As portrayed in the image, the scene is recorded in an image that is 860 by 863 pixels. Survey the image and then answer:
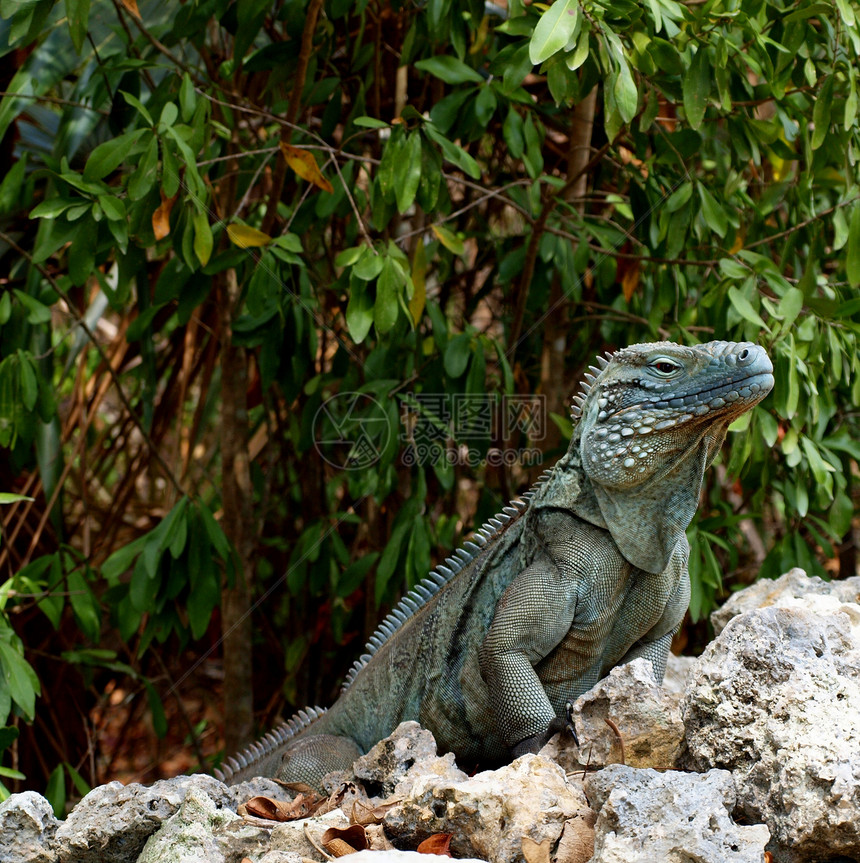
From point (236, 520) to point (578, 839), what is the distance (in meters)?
3.03

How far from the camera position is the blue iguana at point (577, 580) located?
2670mm

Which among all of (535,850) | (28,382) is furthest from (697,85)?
(28,382)

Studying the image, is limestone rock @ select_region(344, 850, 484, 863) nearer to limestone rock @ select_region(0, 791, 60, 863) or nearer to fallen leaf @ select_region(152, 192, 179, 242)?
limestone rock @ select_region(0, 791, 60, 863)

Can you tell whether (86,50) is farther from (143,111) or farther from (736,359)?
(736,359)

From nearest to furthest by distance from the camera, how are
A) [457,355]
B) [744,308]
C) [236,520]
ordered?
[744,308]
[457,355]
[236,520]

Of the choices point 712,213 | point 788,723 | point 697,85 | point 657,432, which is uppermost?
point 697,85

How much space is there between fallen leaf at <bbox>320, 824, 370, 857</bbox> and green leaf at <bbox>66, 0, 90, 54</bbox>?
93.2 inches

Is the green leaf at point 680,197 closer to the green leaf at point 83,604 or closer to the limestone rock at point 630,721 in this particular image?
the limestone rock at point 630,721

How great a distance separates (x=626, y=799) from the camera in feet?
6.26

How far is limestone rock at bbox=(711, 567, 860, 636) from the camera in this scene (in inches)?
134

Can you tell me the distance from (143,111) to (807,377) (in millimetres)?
2410

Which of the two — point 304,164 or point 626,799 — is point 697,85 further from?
point 626,799

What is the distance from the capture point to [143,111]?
3160 mm

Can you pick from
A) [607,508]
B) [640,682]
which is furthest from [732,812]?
[607,508]
